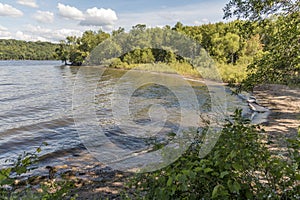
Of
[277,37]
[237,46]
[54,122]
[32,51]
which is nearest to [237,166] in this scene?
[277,37]

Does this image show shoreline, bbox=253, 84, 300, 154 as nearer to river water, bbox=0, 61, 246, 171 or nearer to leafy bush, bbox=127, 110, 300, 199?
river water, bbox=0, 61, 246, 171

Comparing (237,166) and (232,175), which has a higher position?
(237,166)

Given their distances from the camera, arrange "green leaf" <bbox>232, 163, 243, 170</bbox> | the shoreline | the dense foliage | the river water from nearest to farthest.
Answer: "green leaf" <bbox>232, 163, 243, 170</bbox>
the dense foliage
the river water
the shoreline

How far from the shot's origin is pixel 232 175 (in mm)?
2100

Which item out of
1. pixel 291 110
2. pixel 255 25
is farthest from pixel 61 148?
pixel 291 110

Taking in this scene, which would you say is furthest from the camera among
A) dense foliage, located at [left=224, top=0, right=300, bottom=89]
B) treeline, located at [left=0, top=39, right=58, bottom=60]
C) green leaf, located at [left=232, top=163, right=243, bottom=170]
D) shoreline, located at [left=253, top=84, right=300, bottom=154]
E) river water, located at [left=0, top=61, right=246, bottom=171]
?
treeline, located at [left=0, top=39, right=58, bottom=60]

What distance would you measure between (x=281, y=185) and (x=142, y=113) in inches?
456

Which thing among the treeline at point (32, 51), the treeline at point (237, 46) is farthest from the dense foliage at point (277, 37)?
the treeline at point (32, 51)

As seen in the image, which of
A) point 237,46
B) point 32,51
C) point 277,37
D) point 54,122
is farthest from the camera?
point 32,51

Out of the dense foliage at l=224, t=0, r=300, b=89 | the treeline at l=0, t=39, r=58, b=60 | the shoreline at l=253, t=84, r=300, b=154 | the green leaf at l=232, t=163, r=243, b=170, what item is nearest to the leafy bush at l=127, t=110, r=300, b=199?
the green leaf at l=232, t=163, r=243, b=170

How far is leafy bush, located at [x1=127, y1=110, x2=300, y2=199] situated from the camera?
6.60 feet

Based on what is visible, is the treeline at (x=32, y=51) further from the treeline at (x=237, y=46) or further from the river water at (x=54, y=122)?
the river water at (x=54, y=122)

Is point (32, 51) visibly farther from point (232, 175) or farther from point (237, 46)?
point (232, 175)

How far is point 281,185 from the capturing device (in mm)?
2201
